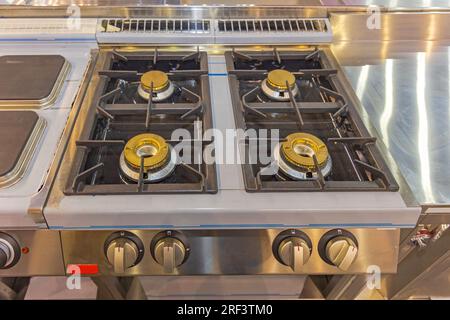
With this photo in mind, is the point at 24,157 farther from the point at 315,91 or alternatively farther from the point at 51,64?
the point at 315,91

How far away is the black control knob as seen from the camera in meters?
0.67

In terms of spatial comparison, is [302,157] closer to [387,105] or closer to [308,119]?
[308,119]

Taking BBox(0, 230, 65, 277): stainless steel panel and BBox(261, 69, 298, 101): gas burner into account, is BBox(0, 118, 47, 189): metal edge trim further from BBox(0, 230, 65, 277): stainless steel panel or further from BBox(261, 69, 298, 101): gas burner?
BBox(261, 69, 298, 101): gas burner

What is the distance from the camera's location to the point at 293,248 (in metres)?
0.67

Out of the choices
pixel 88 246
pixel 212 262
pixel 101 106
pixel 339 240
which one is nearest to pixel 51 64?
pixel 101 106

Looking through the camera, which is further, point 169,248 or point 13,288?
point 13,288

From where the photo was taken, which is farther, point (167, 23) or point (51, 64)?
point (167, 23)

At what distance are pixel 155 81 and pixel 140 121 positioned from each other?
0.37ft

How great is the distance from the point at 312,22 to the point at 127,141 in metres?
0.67

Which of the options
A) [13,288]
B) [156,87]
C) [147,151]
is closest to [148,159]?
[147,151]

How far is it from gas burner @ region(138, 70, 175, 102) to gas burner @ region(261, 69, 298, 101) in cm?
23

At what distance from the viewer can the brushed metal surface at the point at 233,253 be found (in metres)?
0.69

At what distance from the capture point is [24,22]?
3.57 ft

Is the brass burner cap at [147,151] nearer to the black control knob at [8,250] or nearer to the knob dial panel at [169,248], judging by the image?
the knob dial panel at [169,248]
